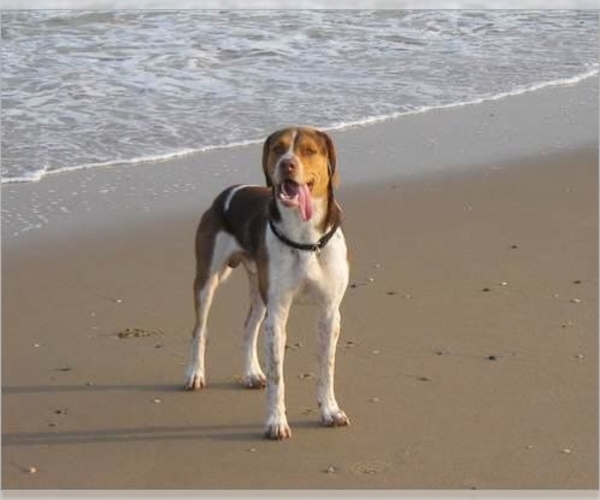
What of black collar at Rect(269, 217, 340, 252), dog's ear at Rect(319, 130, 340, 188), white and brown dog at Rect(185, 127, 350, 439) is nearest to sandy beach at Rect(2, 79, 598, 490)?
white and brown dog at Rect(185, 127, 350, 439)

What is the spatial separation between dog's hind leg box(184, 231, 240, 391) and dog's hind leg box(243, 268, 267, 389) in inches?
6.2

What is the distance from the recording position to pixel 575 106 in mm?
13266

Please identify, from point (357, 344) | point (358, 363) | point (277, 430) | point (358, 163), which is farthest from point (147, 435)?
point (358, 163)

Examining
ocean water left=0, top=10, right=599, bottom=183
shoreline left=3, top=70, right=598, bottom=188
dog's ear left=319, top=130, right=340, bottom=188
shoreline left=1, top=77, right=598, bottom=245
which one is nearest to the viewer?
dog's ear left=319, top=130, right=340, bottom=188

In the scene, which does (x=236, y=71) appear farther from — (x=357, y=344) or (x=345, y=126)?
(x=357, y=344)

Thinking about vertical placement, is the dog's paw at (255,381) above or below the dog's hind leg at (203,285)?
below

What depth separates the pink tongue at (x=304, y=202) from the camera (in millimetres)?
6324

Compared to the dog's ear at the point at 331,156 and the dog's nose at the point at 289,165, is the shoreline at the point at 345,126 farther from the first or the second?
the dog's nose at the point at 289,165

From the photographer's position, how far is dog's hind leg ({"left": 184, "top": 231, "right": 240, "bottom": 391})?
725cm

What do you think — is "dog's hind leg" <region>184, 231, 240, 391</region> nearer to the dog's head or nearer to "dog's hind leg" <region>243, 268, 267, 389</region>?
"dog's hind leg" <region>243, 268, 267, 389</region>

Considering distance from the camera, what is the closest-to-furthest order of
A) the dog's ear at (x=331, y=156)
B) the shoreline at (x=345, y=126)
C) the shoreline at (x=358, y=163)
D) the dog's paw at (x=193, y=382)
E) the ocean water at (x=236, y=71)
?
the dog's ear at (x=331, y=156)
the dog's paw at (x=193, y=382)
the shoreline at (x=358, y=163)
the shoreline at (x=345, y=126)
the ocean water at (x=236, y=71)

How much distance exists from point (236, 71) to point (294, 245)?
8.07m

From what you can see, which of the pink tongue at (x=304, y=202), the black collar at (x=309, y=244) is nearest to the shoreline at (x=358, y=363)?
the black collar at (x=309, y=244)

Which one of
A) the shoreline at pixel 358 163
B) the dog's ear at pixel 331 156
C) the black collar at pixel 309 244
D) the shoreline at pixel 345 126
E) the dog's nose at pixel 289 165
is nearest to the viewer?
the dog's nose at pixel 289 165
